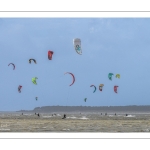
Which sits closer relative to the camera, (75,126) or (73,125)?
(75,126)
